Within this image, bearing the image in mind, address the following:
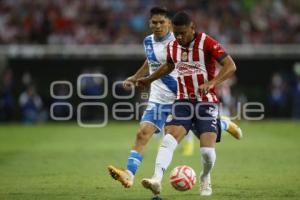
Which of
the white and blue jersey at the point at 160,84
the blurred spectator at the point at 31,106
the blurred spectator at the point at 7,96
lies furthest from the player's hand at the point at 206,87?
the blurred spectator at the point at 7,96

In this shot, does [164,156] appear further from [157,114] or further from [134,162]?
[157,114]

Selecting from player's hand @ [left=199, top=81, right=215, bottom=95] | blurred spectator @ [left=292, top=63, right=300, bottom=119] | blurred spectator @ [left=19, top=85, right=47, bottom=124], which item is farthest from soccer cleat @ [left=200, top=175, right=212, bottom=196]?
blurred spectator @ [left=292, top=63, right=300, bottom=119]

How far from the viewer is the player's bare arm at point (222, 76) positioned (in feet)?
29.1

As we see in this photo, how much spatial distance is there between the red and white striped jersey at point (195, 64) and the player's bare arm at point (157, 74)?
19 cm

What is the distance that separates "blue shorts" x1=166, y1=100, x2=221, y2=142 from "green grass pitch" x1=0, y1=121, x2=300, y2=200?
35.8 inches

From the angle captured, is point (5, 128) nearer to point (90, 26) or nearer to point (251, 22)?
point (90, 26)

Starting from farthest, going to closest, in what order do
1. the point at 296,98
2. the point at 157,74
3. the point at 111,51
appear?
the point at 296,98 → the point at 111,51 → the point at 157,74

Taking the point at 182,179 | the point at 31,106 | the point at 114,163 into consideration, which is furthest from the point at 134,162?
the point at 31,106

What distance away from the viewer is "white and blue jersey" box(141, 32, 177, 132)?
10.5 meters

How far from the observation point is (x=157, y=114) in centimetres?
1033

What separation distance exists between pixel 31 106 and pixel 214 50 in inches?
771

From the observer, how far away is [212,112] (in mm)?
9414

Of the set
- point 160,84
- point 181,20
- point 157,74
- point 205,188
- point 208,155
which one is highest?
point 181,20

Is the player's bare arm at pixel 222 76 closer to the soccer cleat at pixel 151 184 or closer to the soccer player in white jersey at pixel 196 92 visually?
the soccer player in white jersey at pixel 196 92
